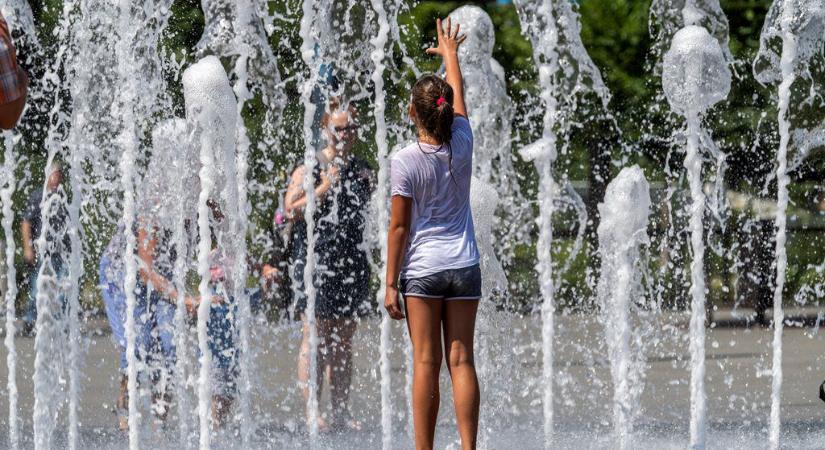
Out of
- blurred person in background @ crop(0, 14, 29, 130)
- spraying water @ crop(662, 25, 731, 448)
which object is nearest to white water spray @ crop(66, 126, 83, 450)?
spraying water @ crop(662, 25, 731, 448)

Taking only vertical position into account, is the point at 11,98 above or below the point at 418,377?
above

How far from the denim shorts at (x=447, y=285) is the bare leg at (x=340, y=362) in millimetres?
1876

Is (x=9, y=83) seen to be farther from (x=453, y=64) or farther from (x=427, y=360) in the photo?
(x=453, y=64)

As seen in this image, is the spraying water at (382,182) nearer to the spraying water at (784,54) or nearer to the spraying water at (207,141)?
the spraying water at (207,141)

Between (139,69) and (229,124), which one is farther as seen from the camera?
(139,69)

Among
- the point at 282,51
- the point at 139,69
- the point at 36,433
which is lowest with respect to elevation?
the point at 36,433

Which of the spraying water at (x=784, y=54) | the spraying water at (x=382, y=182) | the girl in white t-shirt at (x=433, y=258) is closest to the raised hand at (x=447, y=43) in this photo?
the girl in white t-shirt at (x=433, y=258)

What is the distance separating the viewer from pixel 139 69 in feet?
20.7

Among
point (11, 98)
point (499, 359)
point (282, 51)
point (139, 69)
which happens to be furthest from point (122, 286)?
point (282, 51)

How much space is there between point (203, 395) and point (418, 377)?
1213 mm

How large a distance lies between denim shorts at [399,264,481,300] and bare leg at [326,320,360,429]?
1.88 meters

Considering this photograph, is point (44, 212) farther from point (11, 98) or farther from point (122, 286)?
point (11, 98)

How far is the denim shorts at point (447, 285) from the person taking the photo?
413 centimetres

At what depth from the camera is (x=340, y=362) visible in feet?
19.7
